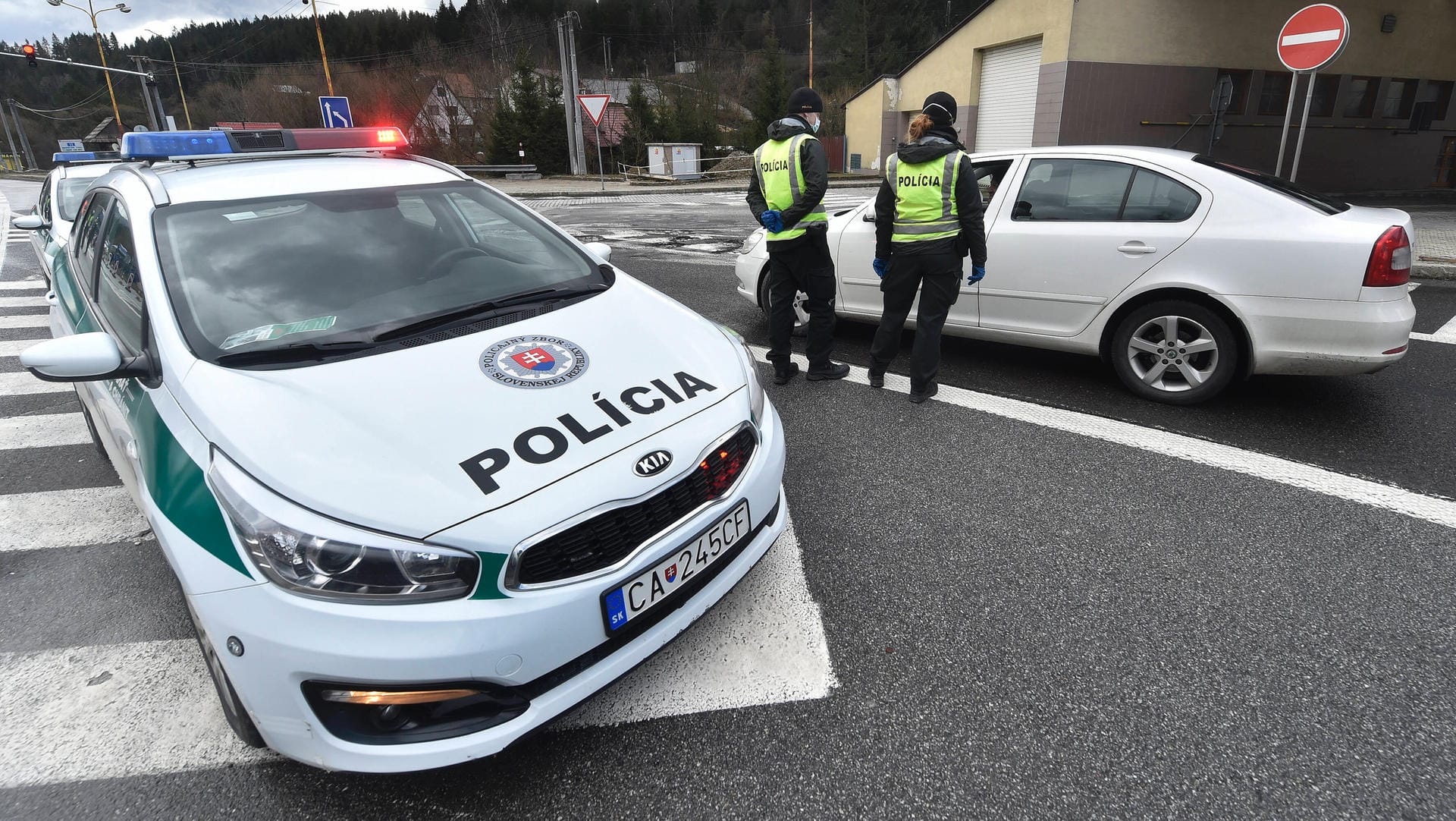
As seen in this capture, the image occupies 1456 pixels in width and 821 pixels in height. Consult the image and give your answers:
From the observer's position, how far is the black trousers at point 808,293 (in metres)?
4.53

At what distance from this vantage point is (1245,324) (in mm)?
3881

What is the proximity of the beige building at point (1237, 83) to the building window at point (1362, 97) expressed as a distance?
0.02 meters

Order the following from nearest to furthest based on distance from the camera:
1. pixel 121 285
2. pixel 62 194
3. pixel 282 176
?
pixel 121 285
pixel 282 176
pixel 62 194

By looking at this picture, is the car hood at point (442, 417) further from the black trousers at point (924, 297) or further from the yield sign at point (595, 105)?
the yield sign at point (595, 105)

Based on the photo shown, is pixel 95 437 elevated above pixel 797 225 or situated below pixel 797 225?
below

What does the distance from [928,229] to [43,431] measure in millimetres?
5408

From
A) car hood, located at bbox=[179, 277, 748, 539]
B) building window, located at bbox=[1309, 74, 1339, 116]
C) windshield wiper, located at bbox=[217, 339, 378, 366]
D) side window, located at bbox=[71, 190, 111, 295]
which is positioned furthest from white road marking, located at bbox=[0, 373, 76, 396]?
building window, located at bbox=[1309, 74, 1339, 116]

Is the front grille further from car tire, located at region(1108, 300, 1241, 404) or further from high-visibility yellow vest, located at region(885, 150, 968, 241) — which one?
car tire, located at region(1108, 300, 1241, 404)

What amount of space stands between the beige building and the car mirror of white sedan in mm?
16108

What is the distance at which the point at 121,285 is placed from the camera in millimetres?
2611

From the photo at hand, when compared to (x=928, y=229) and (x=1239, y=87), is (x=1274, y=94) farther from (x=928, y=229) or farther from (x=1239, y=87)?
(x=928, y=229)

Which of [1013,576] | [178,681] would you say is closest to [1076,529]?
[1013,576]

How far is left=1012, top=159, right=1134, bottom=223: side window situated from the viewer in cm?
425

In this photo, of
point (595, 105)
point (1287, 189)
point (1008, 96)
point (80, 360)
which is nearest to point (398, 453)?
point (80, 360)
